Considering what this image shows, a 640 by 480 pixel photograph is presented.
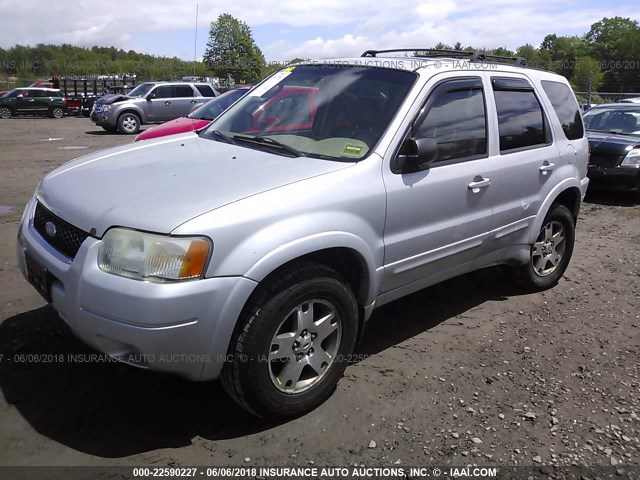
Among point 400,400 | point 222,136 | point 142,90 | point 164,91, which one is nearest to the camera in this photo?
point 400,400

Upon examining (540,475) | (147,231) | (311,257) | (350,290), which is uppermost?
(147,231)

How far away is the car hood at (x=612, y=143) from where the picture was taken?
9.25 metres

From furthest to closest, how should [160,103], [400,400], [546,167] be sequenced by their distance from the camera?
1. [160,103]
2. [546,167]
3. [400,400]

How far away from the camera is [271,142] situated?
3.59 m

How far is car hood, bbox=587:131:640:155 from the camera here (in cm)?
925

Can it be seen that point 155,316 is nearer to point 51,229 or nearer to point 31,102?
point 51,229

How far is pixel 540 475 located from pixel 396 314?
1.93m

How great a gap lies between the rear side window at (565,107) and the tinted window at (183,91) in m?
17.1

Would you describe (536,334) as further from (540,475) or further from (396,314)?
(540,475)

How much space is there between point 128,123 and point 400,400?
18.2 m

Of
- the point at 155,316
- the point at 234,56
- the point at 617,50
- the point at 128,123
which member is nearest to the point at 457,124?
the point at 155,316

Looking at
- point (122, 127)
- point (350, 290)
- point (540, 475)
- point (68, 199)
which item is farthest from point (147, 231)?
point (122, 127)

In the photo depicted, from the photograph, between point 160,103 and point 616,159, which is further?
point 160,103

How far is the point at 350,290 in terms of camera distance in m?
3.17
